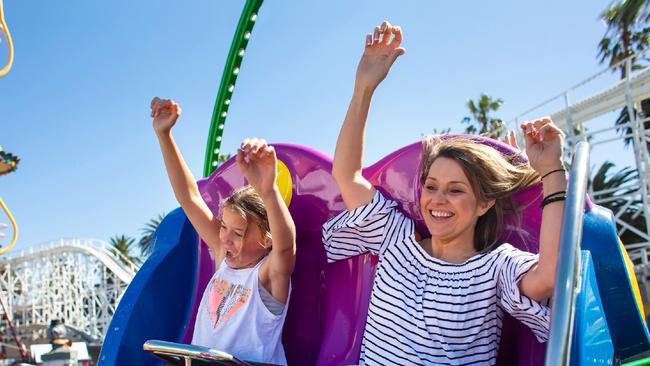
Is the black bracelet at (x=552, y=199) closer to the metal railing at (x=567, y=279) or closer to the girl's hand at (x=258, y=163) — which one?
the metal railing at (x=567, y=279)

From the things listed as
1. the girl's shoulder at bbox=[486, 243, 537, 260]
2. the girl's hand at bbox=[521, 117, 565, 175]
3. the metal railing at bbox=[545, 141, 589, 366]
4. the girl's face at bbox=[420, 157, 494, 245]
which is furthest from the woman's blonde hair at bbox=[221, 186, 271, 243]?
the metal railing at bbox=[545, 141, 589, 366]

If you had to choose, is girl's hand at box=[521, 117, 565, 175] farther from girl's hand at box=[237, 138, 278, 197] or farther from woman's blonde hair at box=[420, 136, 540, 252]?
girl's hand at box=[237, 138, 278, 197]

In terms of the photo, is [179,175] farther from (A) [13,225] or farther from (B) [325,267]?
(A) [13,225]

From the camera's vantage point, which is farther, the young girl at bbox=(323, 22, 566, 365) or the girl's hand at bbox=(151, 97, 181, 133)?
the girl's hand at bbox=(151, 97, 181, 133)

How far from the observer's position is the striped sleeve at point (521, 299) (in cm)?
116

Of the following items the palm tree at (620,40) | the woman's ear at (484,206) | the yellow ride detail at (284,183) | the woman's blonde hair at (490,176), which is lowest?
the woman's ear at (484,206)

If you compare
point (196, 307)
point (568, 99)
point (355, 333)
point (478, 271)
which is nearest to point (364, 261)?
point (355, 333)

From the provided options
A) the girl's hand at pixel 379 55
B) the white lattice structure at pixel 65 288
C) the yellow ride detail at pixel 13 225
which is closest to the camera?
the girl's hand at pixel 379 55

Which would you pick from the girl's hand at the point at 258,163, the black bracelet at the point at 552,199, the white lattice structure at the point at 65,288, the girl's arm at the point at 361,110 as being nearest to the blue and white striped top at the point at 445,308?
the black bracelet at the point at 552,199

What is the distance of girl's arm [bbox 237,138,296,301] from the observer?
5.03ft

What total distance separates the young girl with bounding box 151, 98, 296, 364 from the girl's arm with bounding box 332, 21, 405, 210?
170 millimetres

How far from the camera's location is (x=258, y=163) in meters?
1.56

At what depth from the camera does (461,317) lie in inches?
49.6

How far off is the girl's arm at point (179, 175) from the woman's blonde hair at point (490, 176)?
0.87 meters
